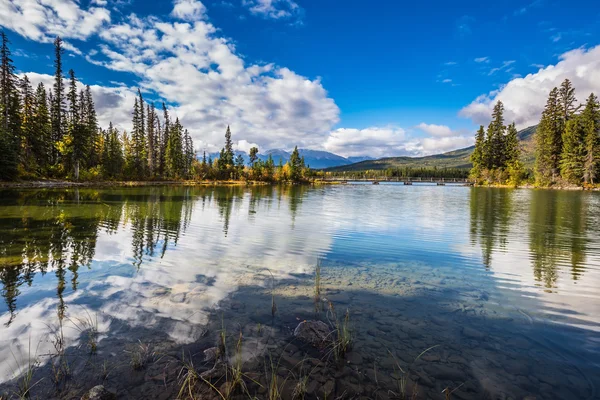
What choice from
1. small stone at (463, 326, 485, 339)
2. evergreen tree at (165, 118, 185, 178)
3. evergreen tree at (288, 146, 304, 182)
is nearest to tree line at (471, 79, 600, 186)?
evergreen tree at (288, 146, 304, 182)

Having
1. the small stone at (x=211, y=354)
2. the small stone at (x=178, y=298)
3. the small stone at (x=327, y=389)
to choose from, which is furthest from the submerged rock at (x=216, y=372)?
the small stone at (x=178, y=298)

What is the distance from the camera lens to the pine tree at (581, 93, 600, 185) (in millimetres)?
71000

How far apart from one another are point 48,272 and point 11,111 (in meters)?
58.0

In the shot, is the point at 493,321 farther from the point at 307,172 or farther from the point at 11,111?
the point at 307,172

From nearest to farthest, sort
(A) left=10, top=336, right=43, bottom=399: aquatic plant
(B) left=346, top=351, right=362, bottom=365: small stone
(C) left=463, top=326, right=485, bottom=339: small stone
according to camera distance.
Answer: (A) left=10, top=336, right=43, bottom=399: aquatic plant < (B) left=346, top=351, right=362, bottom=365: small stone < (C) left=463, top=326, right=485, bottom=339: small stone

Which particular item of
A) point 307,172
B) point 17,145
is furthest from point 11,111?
point 307,172

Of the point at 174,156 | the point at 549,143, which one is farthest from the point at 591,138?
the point at 174,156

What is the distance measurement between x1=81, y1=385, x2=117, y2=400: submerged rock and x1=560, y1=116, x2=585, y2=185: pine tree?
10109cm

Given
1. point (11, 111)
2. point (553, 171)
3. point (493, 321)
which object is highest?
point (11, 111)

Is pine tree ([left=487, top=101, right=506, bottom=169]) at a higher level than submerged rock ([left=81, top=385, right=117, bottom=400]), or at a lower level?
higher

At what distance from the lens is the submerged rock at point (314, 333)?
642 cm

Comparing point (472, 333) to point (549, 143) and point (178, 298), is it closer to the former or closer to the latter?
point (178, 298)

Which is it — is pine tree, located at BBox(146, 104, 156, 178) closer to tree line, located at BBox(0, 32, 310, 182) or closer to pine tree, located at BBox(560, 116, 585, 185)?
tree line, located at BBox(0, 32, 310, 182)

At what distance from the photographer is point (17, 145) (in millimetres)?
47469
